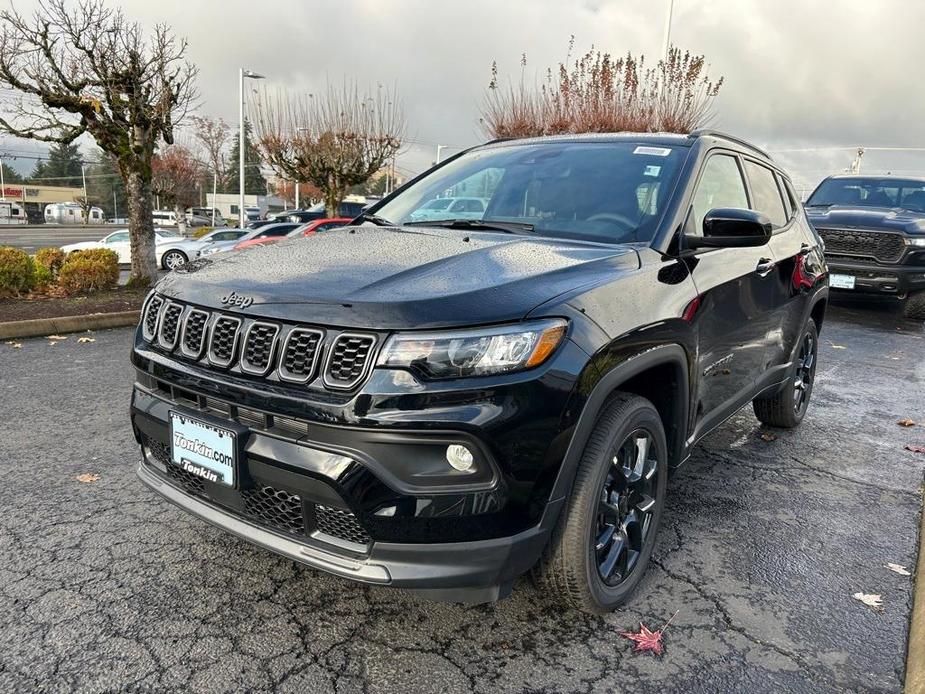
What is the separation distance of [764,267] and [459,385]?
7.71 ft

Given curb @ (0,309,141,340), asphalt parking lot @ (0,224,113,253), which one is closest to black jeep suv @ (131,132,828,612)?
curb @ (0,309,141,340)

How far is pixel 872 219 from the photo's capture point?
9508mm

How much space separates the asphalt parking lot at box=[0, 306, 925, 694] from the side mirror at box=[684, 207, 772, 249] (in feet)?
4.40

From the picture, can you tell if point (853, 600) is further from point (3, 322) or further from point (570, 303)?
point (3, 322)

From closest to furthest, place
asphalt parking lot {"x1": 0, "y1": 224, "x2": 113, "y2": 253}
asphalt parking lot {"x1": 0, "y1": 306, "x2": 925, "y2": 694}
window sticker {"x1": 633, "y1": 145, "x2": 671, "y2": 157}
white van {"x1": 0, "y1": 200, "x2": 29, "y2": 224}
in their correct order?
asphalt parking lot {"x1": 0, "y1": 306, "x2": 925, "y2": 694} → window sticker {"x1": 633, "y1": 145, "x2": 671, "y2": 157} → asphalt parking lot {"x1": 0, "y1": 224, "x2": 113, "y2": 253} → white van {"x1": 0, "y1": 200, "x2": 29, "y2": 224}

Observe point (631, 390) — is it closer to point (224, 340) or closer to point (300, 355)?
point (300, 355)

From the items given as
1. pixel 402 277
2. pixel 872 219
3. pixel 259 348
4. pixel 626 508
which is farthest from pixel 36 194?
pixel 626 508

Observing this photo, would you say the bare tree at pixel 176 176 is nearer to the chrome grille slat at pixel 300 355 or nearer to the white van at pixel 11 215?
the white van at pixel 11 215

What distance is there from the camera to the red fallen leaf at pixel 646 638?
234 cm

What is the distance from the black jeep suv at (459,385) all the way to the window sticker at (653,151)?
0.03m

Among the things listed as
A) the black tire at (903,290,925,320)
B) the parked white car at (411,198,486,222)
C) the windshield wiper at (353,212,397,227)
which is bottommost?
the black tire at (903,290,925,320)

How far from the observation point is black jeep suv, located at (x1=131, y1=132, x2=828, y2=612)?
1908 millimetres

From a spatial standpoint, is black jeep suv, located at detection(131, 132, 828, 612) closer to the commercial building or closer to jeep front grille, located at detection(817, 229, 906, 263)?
jeep front grille, located at detection(817, 229, 906, 263)

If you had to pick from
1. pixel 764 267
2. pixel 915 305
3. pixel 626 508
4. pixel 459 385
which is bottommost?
pixel 915 305
